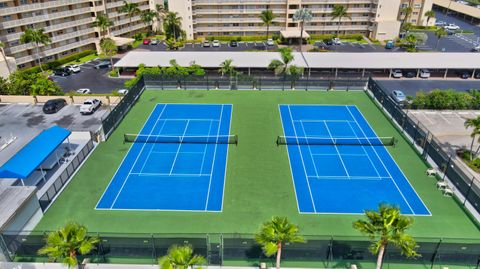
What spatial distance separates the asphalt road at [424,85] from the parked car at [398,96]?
3044 millimetres

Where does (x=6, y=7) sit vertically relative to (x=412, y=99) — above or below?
above

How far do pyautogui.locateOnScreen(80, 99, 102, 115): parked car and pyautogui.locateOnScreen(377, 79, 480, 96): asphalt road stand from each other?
4078cm

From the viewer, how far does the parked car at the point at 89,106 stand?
41094 mm

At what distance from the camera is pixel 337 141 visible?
34.8 metres

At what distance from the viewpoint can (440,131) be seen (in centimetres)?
4069

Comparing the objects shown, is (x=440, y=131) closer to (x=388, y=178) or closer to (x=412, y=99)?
(x=412, y=99)

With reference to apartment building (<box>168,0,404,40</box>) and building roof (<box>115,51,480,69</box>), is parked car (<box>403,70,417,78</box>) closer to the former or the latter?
building roof (<box>115,51,480,69</box>)

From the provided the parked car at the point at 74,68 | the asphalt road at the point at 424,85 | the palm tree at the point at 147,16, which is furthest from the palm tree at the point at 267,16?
the parked car at the point at 74,68

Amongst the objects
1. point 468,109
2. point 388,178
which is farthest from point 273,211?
point 468,109

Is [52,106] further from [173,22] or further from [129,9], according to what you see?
[129,9]

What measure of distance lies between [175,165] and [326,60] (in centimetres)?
3566

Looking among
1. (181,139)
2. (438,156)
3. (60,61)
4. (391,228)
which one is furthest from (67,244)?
(60,61)

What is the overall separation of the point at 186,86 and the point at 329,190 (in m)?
26.9


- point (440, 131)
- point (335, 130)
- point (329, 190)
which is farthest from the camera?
point (440, 131)
